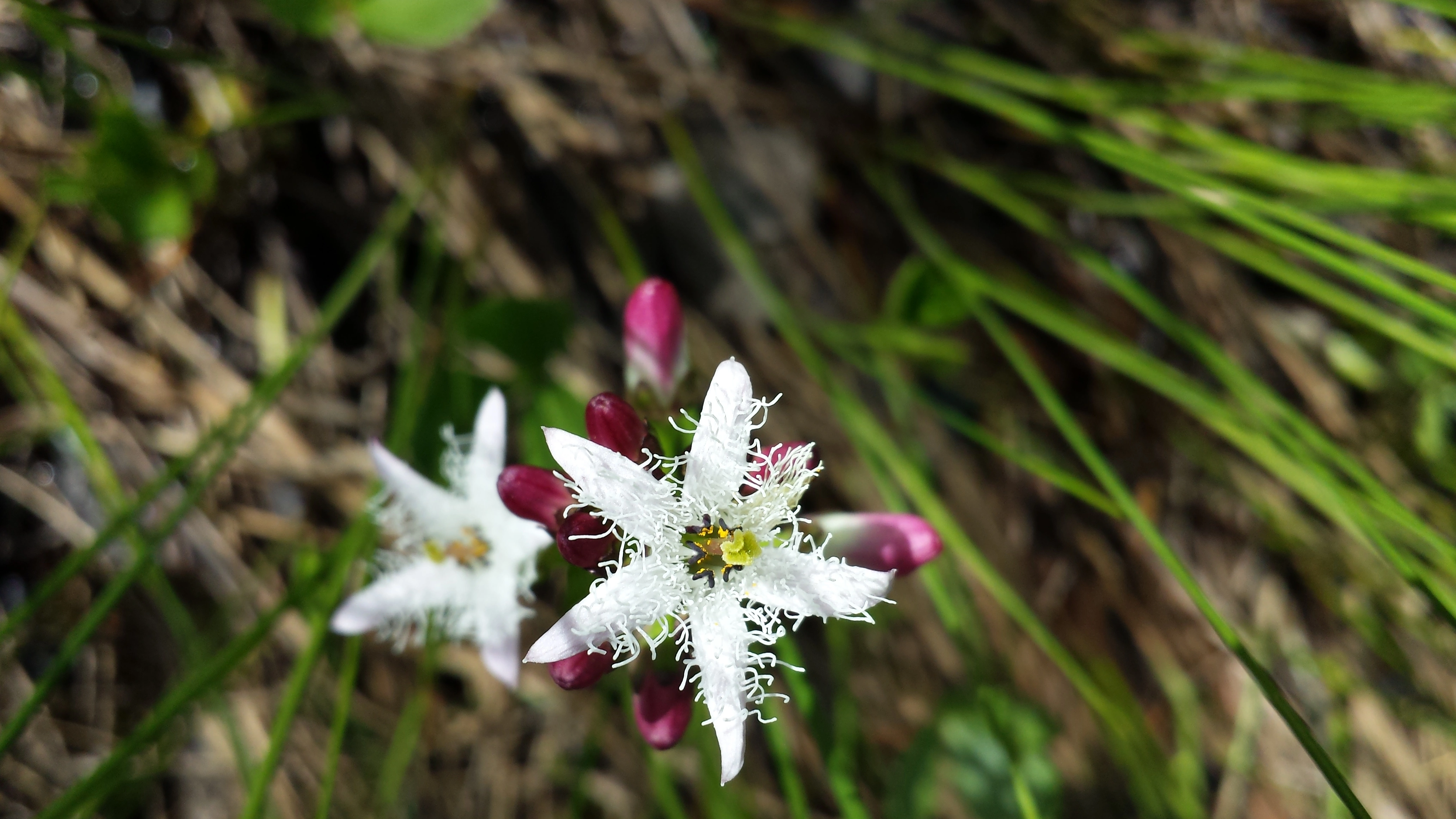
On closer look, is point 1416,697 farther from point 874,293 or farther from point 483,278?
point 483,278

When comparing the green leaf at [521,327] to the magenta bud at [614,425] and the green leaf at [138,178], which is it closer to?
the magenta bud at [614,425]

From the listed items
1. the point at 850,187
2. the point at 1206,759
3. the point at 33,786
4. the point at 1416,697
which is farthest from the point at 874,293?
the point at 33,786

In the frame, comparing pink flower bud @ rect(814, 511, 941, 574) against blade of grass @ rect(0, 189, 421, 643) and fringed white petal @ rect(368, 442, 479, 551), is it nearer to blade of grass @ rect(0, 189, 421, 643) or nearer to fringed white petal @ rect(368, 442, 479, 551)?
fringed white petal @ rect(368, 442, 479, 551)

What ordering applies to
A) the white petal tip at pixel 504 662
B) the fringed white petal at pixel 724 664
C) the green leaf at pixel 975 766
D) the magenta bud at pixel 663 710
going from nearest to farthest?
the fringed white petal at pixel 724 664
the magenta bud at pixel 663 710
the white petal tip at pixel 504 662
the green leaf at pixel 975 766

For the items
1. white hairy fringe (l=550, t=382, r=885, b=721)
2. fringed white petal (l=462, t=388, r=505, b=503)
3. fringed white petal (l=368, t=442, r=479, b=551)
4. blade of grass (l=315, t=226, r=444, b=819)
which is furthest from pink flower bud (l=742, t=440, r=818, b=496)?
blade of grass (l=315, t=226, r=444, b=819)

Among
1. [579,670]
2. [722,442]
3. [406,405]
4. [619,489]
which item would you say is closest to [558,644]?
[579,670]

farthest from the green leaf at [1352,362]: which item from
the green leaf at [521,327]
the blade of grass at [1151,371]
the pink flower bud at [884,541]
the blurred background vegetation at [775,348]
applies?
the green leaf at [521,327]
